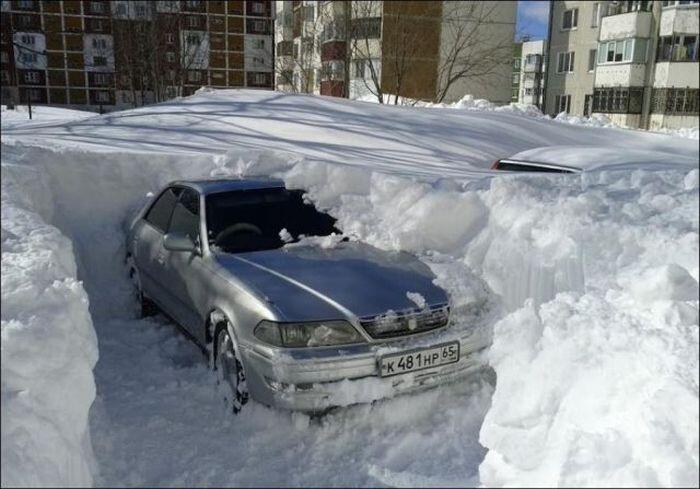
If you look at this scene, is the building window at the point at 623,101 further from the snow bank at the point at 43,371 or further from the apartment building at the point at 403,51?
the apartment building at the point at 403,51

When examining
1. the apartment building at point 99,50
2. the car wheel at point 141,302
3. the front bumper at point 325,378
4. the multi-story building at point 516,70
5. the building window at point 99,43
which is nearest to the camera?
the front bumper at point 325,378

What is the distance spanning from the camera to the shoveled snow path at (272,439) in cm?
283

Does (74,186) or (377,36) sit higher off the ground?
(377,36)

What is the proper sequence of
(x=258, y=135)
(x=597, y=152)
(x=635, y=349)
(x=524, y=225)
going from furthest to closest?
(x=258, y=135) → (x=597, y=152) → (x=524, y=225) → (x=635, y=349)

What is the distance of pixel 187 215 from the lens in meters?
4.56

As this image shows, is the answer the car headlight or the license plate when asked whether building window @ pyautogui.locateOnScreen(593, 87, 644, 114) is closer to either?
the license plate

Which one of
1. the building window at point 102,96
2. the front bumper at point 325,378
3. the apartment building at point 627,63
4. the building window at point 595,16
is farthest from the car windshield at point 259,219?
the building window at point 102,96

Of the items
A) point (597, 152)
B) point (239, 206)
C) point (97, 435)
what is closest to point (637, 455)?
point (97, 435)

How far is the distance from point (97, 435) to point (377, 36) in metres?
20.1

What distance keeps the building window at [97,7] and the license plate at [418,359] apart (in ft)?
214

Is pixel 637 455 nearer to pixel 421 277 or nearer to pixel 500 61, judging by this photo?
pixel 421 277

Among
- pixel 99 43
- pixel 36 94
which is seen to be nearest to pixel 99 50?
pixel 99 43

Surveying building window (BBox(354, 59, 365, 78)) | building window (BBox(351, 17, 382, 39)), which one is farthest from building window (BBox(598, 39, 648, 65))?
building window (BBox(354, 59, 365, 78))

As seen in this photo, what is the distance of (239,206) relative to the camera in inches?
173
